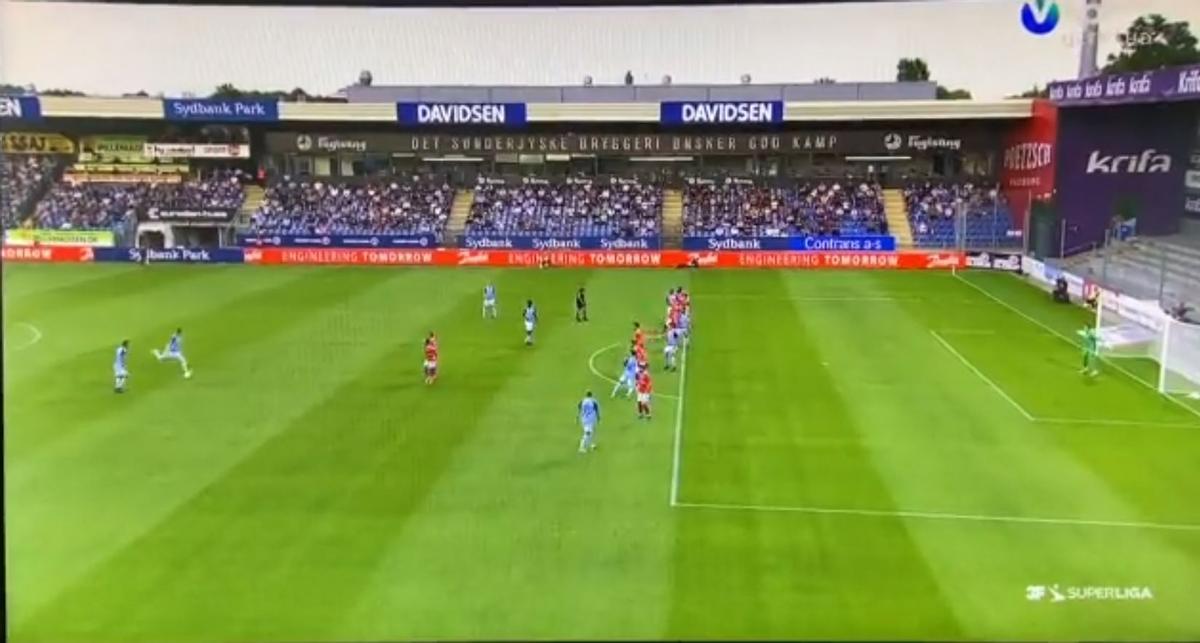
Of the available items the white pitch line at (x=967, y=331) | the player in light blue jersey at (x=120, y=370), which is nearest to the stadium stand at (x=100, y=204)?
the player in light blue jersey at (x=120, y=370)

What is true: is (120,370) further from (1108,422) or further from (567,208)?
(567,208)

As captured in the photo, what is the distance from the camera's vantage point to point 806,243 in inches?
1604

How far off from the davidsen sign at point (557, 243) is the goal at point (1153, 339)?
1879cm

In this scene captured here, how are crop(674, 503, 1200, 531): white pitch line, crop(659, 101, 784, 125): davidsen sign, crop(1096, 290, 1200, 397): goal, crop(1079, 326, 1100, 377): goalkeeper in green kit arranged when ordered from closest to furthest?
crop(674, 503, 1200, 531): white pitch line < crop(1096, 290, 1200, 397): goal < crop(1079, 326, 1100, 377): goalkeeper in green kit < crop(659, 101, 784, 125): davidsen sign

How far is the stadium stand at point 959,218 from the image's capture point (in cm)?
4115

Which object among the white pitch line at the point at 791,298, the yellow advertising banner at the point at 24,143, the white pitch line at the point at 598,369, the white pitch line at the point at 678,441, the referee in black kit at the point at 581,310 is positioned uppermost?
the yellow advertising banner at the point at 24,143

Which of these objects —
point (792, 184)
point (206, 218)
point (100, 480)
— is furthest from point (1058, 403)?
point (206, 218)

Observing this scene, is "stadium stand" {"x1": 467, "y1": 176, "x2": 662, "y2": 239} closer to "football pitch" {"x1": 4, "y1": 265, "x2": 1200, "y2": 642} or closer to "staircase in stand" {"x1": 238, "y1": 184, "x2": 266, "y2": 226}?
"staircase in stand" {"x1": 238, "y1": 184, "x2": 266, "y2": 226}

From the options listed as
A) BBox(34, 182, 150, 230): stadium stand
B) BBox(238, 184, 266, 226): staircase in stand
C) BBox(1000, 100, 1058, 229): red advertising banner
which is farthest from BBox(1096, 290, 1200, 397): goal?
BBox(238, 184, 266, 226): staircase in stand

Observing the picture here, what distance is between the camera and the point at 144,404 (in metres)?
17.3

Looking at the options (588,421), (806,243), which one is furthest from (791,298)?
(588,421)

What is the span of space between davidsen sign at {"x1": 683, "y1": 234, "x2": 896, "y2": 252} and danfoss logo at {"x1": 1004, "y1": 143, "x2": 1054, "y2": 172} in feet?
18.4

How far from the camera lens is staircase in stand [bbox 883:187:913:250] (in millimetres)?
42156

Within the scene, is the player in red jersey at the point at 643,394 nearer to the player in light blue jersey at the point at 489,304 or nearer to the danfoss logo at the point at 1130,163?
the player in light blue jersey at the point at 489,304
